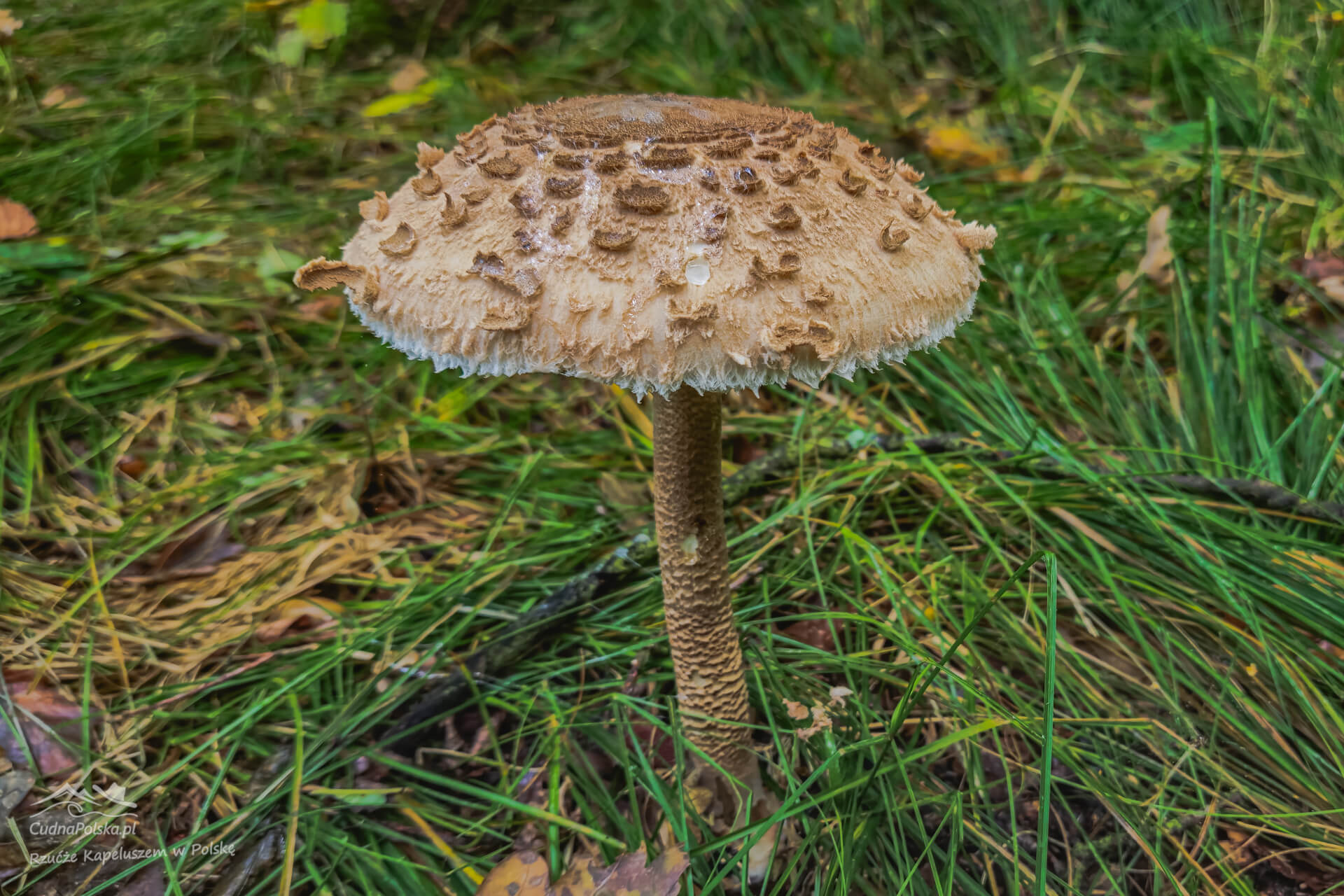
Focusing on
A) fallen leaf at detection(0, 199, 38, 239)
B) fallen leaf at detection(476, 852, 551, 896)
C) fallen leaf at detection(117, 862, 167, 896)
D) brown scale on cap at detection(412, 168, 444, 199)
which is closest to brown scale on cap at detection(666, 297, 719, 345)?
brown scale on cap at detection(412, 168, 444, 199)

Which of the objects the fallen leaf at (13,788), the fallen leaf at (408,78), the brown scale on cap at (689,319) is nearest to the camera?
the brown scale on cap at (689,319)

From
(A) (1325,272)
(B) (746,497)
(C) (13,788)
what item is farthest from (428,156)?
(A) (1325,272)

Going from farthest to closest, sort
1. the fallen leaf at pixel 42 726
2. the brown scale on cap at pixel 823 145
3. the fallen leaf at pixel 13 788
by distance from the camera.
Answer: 1. the fallen leaf at pixel 42 726
2. the fallen leaf at pixel 13 788
3. the brown scale on cap at pixel 823 145

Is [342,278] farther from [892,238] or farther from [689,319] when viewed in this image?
[892,238]

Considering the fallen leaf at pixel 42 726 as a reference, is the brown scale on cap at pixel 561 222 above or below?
above

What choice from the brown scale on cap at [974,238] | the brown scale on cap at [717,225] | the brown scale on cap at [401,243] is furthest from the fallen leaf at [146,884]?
the brown scale on cap at [974,238]

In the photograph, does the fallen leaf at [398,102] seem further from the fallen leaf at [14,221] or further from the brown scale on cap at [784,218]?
the brown scale on cap at [784,218]

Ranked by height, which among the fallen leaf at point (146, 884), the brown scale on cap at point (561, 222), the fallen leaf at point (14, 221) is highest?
the brown scale on cap at point (561, 222)

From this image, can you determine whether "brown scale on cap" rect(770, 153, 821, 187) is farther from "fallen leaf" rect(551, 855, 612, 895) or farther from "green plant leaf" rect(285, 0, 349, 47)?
"green plant leaf" rect(285, 0, 349, 47)
